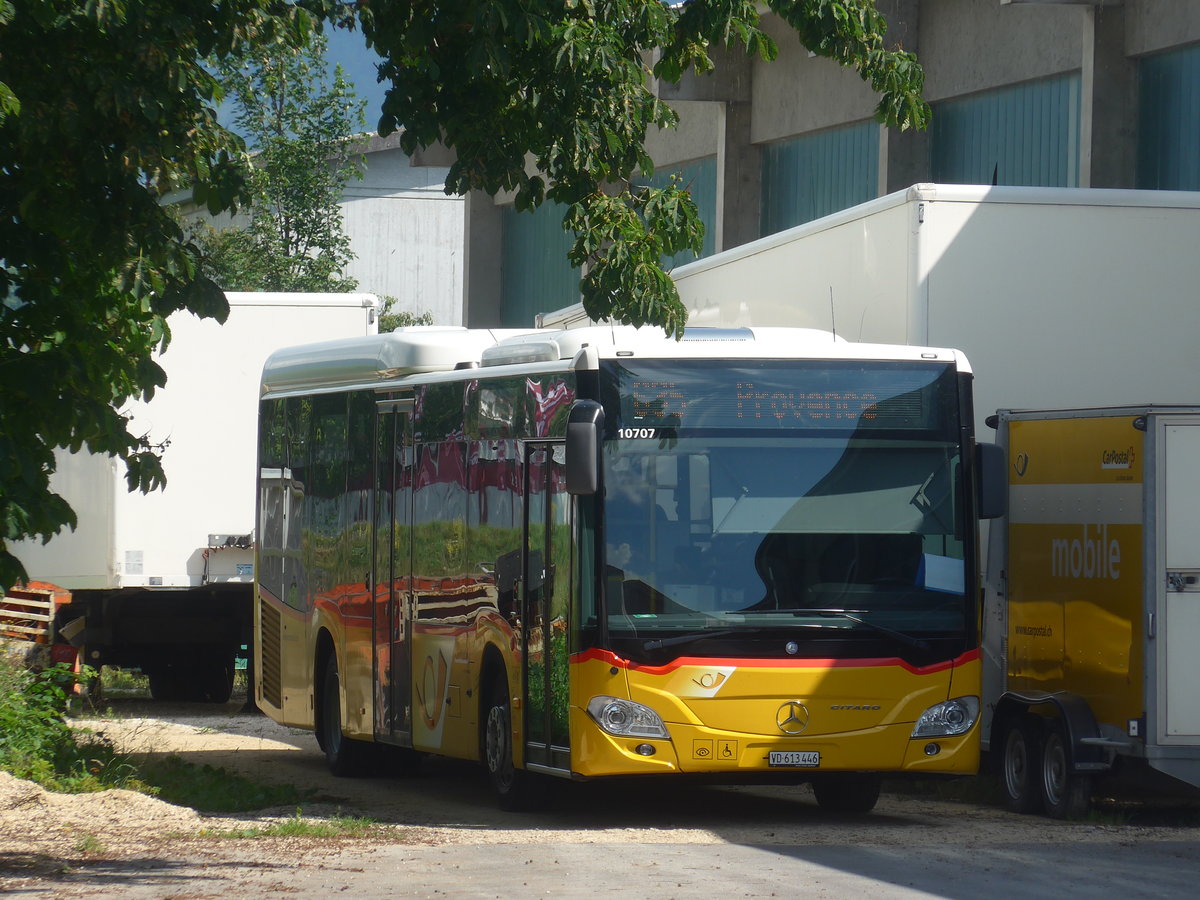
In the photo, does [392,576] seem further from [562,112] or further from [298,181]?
[298,181]

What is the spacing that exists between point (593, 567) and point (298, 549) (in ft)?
19.0

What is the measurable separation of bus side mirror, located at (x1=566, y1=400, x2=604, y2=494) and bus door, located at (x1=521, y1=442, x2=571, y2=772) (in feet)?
1.83

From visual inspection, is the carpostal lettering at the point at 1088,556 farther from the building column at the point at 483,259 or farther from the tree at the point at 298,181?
the building column at the point at 483,259

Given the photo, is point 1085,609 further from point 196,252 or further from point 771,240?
point 196,252

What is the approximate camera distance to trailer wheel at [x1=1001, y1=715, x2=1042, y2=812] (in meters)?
13.4

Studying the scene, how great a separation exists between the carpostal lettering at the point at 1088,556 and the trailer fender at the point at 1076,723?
784 mm

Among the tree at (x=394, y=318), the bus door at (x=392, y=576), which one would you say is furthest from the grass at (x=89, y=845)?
the tree at (x=394, y=318)

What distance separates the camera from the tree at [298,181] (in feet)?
124

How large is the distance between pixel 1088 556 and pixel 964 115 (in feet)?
41.5

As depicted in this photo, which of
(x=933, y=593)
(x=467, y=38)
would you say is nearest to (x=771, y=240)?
(x=933, y=593)

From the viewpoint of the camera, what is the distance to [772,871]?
10.5 metres

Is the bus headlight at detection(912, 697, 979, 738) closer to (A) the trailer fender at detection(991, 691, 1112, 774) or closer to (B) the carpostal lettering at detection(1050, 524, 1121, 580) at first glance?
(A) the trailer fender at detection(991, 691, 1112, 774)

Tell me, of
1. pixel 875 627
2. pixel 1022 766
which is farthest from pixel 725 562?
pixel 1022 766

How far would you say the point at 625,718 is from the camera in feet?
39.5
